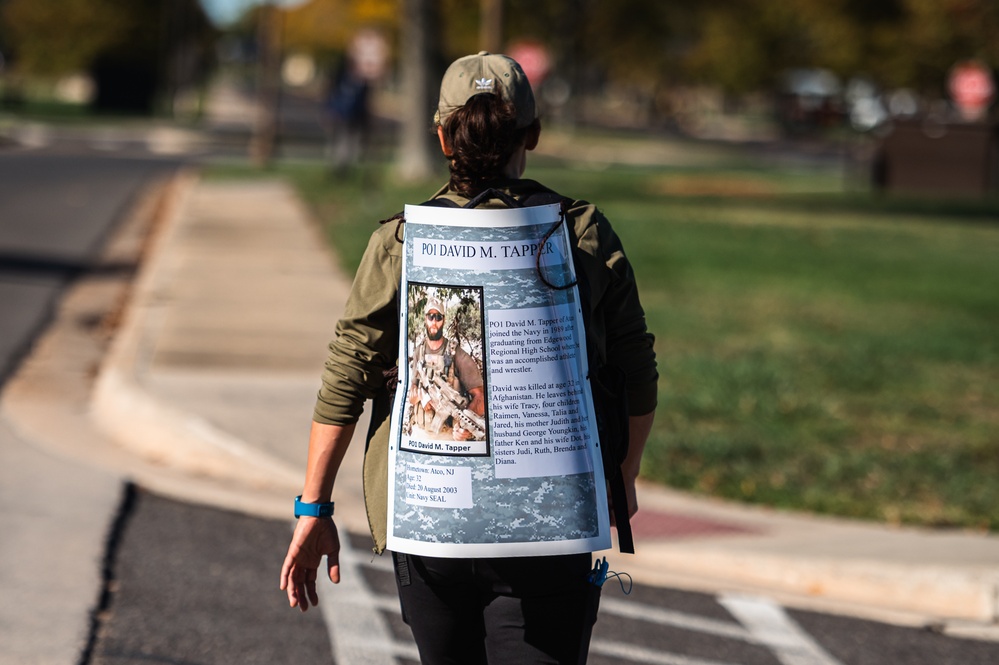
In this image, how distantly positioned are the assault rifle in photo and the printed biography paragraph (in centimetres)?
3

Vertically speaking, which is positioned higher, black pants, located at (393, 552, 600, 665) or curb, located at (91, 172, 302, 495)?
black pants, located at (393, 552, 600, 665)

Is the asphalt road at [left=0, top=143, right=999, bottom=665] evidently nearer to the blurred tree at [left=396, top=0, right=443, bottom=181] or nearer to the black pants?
the black pants

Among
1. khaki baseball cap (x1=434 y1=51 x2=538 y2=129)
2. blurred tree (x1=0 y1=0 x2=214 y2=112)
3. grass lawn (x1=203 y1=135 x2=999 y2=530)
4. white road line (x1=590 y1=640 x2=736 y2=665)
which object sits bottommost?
white road line (x1=590 y1=640 x2=736 y2=665)

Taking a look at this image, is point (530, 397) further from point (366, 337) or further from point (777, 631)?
point (777, 631)

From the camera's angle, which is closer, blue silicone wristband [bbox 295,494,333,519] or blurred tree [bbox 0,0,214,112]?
blue silicone wristband [bbox 295,494,333,519]

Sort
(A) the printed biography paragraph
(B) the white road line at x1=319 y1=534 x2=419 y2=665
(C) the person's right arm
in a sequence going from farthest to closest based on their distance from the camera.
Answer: (B) the white road line at x1=319 y1=534 x2=419 y2=665 → (C) the person's right arm → (A) the printed biography paragraph

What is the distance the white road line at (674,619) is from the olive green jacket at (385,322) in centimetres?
245

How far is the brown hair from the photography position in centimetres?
265

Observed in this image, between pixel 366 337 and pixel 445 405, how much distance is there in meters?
0.25

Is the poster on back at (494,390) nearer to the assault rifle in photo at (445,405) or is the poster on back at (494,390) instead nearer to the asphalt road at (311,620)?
the assault rifle in photo at (445,405)

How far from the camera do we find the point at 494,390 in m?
2.62

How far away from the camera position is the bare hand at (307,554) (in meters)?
2.88

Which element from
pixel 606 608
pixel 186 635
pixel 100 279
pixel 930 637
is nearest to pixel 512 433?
pixel 186 635

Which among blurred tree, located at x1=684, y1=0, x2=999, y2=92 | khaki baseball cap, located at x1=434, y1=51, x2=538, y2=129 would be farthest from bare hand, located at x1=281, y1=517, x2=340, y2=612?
blurred tree, located at x1=684, y1=0, x2=999, y2=92
